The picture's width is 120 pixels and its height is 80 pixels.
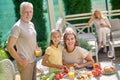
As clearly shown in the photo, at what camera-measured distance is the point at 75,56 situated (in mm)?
3791

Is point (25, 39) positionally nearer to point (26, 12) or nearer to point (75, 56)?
point (26, 12)

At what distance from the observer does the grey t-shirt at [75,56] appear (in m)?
3.79

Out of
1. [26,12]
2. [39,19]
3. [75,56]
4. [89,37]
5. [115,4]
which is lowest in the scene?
[89,37]

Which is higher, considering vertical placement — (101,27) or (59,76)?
(59,76)

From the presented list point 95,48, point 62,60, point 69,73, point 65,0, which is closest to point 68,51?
point 62,60

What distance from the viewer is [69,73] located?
10.9 feet

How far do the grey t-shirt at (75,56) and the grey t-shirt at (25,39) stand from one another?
45cm

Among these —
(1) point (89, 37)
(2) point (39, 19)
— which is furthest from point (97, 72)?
(2) point (39, 19)

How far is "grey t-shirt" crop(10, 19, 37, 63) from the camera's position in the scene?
3383mm

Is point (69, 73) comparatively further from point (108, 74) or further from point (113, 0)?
point (113, 0)

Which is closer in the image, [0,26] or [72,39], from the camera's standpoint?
[72,39]

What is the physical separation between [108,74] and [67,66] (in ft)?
1.76

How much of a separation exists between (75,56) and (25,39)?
0.69m

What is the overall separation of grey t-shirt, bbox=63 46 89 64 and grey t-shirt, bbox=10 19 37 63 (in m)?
0.45
